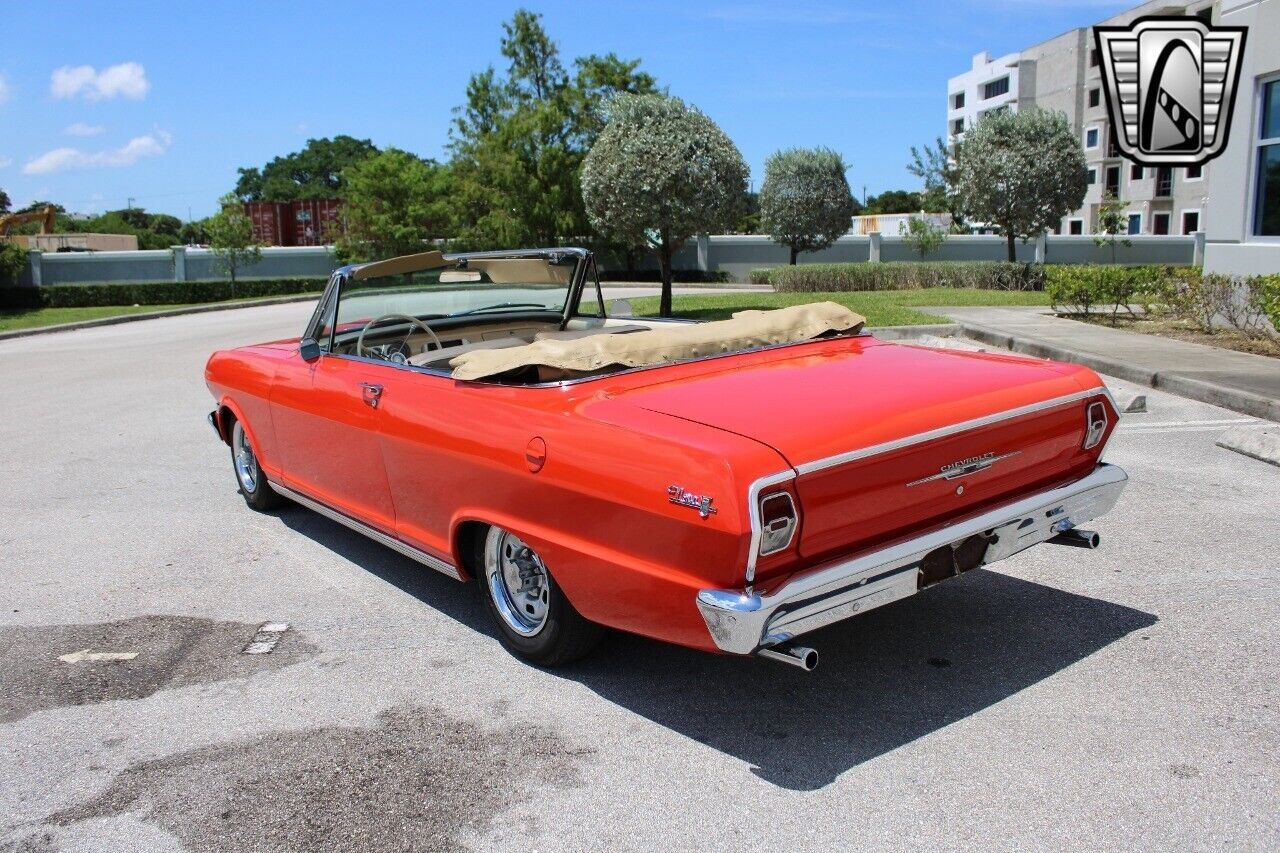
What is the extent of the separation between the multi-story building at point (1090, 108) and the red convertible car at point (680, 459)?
4767 centimetres

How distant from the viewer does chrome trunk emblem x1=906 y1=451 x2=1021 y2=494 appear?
3.47m

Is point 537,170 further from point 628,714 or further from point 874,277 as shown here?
point 628,714

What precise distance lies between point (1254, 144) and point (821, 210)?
67.0 feet

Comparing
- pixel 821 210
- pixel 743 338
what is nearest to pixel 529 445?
pixel 743 338

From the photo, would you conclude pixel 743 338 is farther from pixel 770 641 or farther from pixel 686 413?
pixel 770 641

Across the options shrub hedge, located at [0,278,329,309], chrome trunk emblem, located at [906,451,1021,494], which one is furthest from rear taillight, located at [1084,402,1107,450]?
shrub hedge, located at [0,278,329,309]

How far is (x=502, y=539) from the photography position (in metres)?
3.98

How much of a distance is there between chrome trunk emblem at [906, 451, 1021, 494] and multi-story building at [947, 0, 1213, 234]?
4831cm

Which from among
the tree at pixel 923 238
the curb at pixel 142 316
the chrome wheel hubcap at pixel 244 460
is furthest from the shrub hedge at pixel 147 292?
the chrome wheel hubcap at pixel 244 460

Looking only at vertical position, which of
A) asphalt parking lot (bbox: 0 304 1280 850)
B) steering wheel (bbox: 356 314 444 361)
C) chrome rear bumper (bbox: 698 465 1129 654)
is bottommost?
asphalt parking lot (bbox: 0 304 1280 850)

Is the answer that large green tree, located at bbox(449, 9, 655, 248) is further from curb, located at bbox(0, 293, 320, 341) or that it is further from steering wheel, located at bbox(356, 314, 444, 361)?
steering wheel, located at bbox(356, 314, 444, 361)

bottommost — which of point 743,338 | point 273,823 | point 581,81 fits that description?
point 273,823

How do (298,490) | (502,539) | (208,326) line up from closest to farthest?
(502,539) → (298,490) → (208,326)

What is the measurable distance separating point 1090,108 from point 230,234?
56.8m
